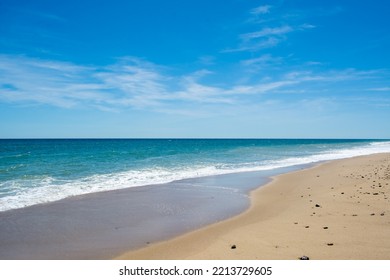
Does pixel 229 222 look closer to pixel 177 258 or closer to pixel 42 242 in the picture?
pixel 177 258

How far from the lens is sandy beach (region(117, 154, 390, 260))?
6.28 m

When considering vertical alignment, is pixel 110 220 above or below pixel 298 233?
below

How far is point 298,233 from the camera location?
751 centimetres

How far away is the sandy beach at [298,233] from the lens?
20.6 feet

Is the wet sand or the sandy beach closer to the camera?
the sandy beach

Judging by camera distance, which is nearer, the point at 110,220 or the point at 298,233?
the point at 298,233

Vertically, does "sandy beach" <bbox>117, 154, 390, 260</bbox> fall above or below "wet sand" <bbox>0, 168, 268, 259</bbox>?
above

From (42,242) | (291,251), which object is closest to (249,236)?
(291,251)

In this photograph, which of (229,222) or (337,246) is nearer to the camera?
(337,246)

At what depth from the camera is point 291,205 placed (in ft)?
36.8

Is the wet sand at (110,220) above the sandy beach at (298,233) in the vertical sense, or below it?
below

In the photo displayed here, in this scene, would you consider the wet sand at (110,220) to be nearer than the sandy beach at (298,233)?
No
